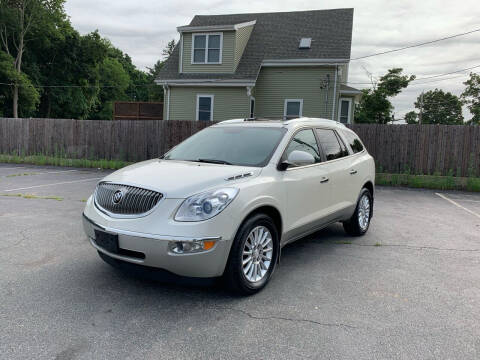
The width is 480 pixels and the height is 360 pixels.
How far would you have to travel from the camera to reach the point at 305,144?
4746mm

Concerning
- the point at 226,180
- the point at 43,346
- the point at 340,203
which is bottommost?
the point at 43,346

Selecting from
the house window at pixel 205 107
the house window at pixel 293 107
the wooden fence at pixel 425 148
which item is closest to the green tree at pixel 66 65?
the house window at pixel 205 107

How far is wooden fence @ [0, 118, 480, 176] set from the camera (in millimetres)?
12891

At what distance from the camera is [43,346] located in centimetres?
276

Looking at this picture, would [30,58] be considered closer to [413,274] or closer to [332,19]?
[332,19]

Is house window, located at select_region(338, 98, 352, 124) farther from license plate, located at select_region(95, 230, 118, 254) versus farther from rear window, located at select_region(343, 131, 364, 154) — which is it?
license plate, located at select_region(95, 230, 118, 254)

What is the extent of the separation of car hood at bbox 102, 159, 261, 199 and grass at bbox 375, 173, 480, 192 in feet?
35.0

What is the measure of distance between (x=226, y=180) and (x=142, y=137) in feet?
45.3

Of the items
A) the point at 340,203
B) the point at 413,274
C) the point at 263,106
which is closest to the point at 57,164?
the point at 263,106

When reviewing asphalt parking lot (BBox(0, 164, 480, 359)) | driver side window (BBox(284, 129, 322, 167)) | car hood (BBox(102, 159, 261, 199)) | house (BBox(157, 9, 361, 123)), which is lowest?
asphalt parking lot (BBox(0, 164, 480, 359))

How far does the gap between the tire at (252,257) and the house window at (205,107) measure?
17186 mm

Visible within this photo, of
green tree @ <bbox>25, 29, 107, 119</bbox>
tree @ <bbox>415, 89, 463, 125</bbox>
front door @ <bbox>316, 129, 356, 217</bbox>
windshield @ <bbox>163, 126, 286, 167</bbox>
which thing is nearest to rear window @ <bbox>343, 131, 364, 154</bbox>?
front door @ <bbox>316, 129, 356, 217</bbox>

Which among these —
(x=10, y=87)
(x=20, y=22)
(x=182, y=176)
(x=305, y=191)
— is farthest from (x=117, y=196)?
(x=20, y=22)

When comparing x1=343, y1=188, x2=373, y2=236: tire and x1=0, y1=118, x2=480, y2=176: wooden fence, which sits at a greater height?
x1=0, y1=118, x2=480, y2=176: wooden fence
